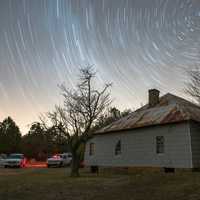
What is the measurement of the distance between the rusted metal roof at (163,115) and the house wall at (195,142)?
0.52m

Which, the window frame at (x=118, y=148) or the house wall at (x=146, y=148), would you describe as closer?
the house wall at (x=146, y=148)

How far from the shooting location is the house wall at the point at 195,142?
75.4 ft

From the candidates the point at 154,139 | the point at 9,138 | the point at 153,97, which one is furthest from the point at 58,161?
the point at 9,138

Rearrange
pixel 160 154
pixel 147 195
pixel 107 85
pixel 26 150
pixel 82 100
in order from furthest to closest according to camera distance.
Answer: pixel 26 150 → pixel 82 100 → pixel 107 85 → pixel 160 154 → pixel 147 195

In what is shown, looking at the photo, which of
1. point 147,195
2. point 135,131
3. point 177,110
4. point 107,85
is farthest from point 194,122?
point 147,195

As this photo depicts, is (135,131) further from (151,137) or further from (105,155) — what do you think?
(105,155)

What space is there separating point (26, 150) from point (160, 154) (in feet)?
179

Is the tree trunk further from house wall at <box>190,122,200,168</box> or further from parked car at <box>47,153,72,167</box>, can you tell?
parked car at <box>47,153,72,167</box>

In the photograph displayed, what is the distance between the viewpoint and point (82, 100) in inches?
1288

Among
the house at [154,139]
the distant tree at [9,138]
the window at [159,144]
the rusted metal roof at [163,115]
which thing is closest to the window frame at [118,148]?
the house at [154,139]

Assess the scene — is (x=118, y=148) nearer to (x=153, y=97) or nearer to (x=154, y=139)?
(x=154, y=139)

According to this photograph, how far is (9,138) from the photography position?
257 feet

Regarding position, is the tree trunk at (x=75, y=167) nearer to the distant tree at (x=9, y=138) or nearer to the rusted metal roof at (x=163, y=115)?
the rusted metal roof at (x=163, y=115)

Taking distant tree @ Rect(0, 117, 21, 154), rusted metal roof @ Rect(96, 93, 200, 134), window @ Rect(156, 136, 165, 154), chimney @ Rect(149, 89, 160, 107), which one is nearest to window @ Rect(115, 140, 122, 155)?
rusted metal roof @ Rect(96, 93, 200, 134)
